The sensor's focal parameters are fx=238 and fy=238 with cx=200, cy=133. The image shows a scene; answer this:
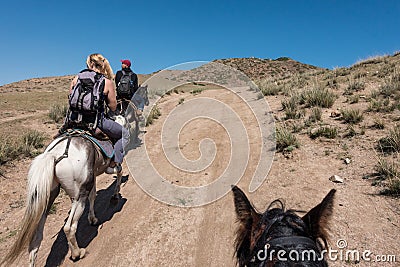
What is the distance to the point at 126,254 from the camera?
13.7 feet

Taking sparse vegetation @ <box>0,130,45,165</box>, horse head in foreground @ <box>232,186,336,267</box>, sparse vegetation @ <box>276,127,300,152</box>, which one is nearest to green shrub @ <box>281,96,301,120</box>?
sparse vegetation @ <box>276,127,300,152</box>

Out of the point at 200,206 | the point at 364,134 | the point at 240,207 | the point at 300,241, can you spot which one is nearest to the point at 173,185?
the point at 200,206

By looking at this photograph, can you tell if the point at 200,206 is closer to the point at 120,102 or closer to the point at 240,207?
the point at 240,207

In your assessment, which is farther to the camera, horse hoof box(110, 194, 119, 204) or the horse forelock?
horse hoof box(110, 194, 119, 204)

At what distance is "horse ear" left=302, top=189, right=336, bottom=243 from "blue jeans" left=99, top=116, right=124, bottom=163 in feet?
13.9

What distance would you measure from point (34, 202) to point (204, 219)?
9.88 ft

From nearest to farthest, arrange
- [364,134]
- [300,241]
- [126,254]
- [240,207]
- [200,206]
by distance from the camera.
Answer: [300,241] < [240,207] < [126,254] < [200,206] < [364,134]

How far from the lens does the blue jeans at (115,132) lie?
16.0ft

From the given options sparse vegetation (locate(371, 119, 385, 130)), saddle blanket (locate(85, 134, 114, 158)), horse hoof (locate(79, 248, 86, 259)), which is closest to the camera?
horse hoof (locate(79, 248, 86, 259))

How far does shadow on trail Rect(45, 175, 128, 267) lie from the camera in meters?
4.19

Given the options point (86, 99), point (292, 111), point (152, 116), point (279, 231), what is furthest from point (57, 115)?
point (279, 231)

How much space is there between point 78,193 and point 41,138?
7.06m

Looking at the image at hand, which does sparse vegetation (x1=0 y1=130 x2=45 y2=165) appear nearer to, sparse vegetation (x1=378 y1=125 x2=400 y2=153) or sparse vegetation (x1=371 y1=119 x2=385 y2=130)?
sparse vegetation (x1=378 y1=125 x2=400 y2=153)

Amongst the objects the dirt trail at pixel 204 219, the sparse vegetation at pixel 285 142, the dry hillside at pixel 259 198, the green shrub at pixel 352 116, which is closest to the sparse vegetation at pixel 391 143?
the dry hillside at pixel 259 198
